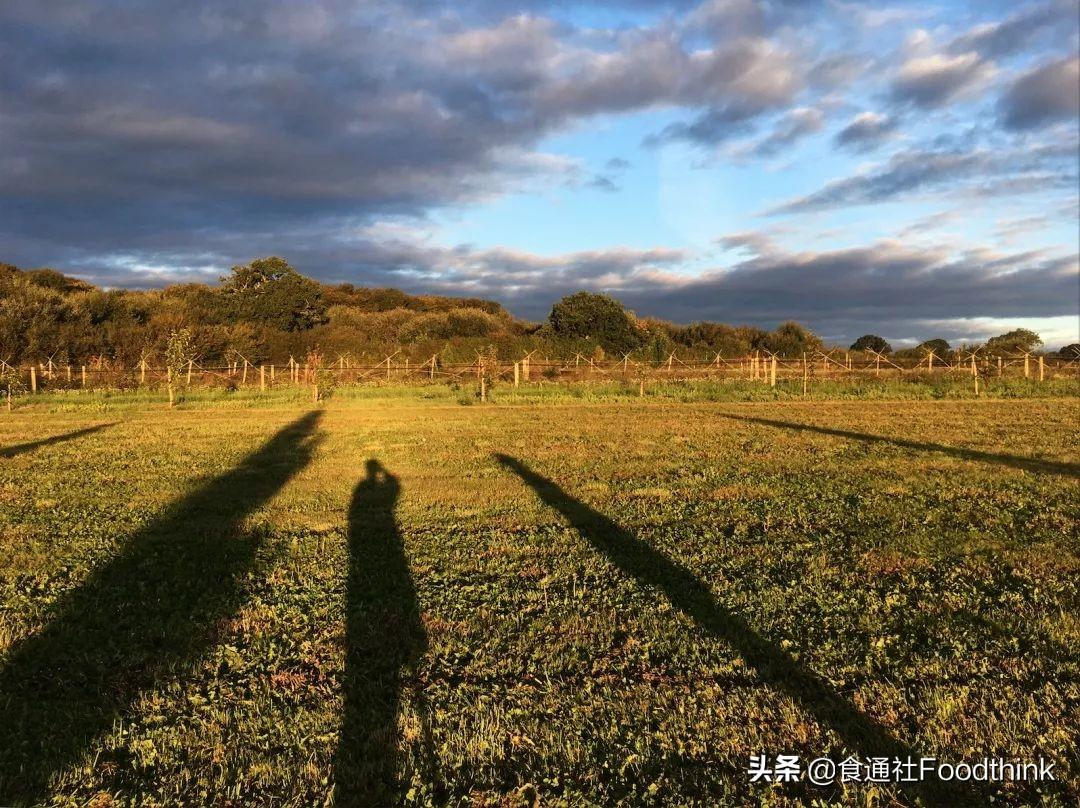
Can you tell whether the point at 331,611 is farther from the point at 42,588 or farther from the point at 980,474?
the point at 980,474

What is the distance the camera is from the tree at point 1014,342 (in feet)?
160

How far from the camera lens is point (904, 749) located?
284cm

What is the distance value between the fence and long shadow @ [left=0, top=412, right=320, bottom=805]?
83.7 ft

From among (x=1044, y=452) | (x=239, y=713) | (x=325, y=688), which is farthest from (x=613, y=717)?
(x=1044, y=452)

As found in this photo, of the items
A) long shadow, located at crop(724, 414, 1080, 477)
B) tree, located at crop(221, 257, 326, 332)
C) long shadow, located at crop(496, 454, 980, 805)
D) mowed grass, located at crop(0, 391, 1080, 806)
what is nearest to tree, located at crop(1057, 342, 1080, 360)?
long shadow, located at crop(724, 414, 1080, 477)

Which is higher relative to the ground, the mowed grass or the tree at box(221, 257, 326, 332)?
the tree at box(221, 257, 326, 332)

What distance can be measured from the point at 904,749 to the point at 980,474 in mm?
7541

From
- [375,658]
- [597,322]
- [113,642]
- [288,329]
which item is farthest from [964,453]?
[288,329]

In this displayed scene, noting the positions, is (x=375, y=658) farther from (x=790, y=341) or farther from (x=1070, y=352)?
(x=790, y=341)

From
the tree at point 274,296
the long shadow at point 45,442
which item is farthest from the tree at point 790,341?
the long shadow at point 45,442

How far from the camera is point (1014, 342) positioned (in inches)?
2031

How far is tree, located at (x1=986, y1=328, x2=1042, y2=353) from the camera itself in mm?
48750

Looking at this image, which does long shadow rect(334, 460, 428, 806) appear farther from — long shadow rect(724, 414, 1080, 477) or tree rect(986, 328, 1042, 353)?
tree rect(986, 328, 1042, 353)

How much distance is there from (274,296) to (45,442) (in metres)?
53.8
